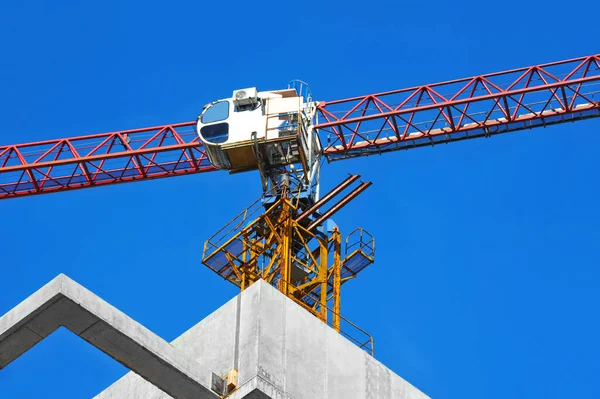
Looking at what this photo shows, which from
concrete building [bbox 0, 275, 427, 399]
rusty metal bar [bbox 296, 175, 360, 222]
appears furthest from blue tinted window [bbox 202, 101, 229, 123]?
concrete building [bbox 0, 275, 427, 399]

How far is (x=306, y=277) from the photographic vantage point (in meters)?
54.3

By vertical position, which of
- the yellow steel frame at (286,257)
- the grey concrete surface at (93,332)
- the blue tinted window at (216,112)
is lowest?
the grey concrete surface at (93,332)

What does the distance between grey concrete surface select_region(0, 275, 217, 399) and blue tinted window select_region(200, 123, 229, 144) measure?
→ 90.9ft

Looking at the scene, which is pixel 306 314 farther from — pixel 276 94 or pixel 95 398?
pixel 276 94

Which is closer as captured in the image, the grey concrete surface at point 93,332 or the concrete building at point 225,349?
the grey concrete surface at point 93,332

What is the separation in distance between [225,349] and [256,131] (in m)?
24.4

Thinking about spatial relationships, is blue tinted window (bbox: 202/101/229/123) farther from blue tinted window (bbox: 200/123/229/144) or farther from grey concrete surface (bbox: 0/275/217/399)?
grey concrete surface (bbox: 0/275/217/399)

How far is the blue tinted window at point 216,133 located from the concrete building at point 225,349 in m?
22.5

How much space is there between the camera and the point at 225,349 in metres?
35.2

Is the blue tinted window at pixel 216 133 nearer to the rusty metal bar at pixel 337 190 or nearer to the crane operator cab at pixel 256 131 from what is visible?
the crane operator cab at pixel 256 131

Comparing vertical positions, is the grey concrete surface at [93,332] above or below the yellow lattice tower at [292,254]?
below

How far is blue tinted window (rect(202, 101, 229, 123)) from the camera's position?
59906mm

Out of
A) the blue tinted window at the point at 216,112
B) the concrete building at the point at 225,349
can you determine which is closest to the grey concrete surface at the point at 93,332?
the concrete building at the point at 225,349

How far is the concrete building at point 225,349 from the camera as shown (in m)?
30.2
